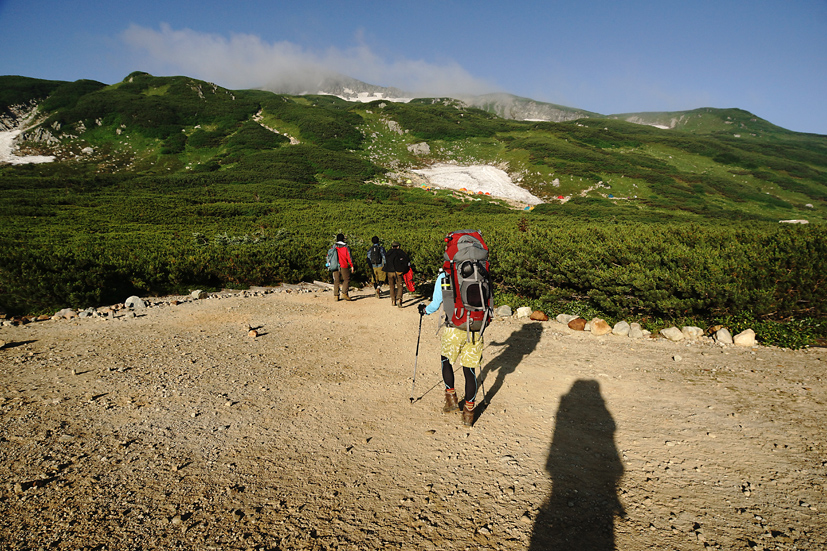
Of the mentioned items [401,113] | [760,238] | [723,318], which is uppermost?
[401,113]

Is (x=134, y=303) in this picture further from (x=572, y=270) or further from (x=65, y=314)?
(x=572, y=270)

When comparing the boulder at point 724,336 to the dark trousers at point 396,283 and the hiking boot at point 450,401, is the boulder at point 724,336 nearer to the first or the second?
the hiking boot at point 450,401

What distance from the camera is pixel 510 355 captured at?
25.4 feet

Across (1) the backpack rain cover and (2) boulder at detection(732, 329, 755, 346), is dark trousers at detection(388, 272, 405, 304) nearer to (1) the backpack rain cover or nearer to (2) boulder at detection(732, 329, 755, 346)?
(1) the backpack rain cover

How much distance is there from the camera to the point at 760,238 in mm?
8438

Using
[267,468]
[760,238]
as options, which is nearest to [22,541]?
[267,468]

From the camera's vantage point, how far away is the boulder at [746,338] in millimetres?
7105

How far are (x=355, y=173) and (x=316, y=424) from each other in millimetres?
62837

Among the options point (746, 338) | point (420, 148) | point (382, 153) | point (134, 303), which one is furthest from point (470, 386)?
point (420, 148)

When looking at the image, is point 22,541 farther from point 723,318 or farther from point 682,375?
point 723,318

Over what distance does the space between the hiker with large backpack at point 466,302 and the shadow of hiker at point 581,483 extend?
1258 mm

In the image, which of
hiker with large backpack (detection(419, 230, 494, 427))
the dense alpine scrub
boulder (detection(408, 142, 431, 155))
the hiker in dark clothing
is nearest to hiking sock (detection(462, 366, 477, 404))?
hiker with large backpack (detection(419, 230, 494, 427))

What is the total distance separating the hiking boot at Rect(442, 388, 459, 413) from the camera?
5391mm

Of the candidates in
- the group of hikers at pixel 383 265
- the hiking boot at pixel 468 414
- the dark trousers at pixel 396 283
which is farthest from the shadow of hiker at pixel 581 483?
the group of hikers at pixel 383 265
